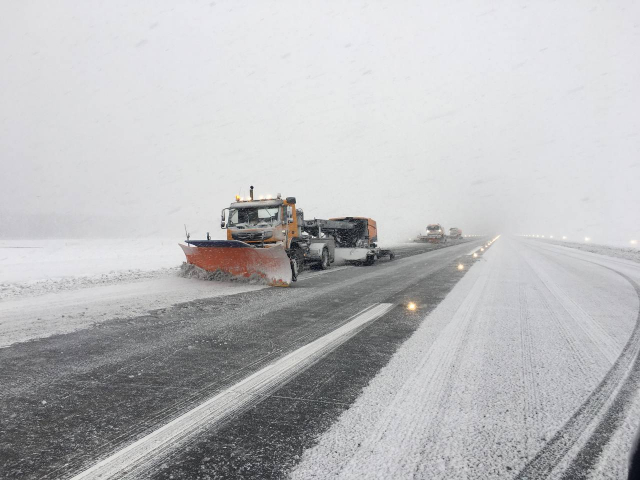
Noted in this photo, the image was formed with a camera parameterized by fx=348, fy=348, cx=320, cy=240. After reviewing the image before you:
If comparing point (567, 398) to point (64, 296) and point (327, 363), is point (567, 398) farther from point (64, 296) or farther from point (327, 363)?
point (64, 296)

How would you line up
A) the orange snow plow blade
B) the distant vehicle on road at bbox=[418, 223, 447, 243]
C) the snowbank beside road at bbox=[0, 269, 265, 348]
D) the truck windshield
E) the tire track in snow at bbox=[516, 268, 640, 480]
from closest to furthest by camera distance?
the tire track in snow at bbox=[516, 268, 640, 480] → the snowbank beside road at bbox=[0, 269, 265, 348] → the orange snow plow blade → the truck windshield → the distant vehicle on road at bbox=[418, 223, 447, 243]

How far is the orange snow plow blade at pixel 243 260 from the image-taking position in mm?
8703

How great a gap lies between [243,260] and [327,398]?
23.3 ft

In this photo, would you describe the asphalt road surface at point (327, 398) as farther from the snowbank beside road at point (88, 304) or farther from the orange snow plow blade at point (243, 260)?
the orange snow plow blade at point (243, 260)

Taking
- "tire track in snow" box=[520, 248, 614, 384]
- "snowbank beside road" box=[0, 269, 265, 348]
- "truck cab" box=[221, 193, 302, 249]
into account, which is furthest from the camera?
"truck cab" box=[221, 193, 302, 249]

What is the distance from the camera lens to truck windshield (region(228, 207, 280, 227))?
1076 centimetres

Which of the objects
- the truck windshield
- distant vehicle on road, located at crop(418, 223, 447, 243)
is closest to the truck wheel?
the truck windshield

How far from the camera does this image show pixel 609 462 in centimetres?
167

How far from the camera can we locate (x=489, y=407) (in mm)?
2281

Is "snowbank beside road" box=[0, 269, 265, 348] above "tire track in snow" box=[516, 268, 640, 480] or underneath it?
above

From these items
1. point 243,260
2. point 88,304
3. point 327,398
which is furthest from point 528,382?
point 243,260

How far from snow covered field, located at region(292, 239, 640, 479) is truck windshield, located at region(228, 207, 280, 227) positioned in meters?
7.04

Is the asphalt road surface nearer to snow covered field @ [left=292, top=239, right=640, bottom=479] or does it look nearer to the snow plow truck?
snow covered field @ [left=292, top=239, right=640, bottom=479]

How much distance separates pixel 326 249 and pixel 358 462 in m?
11.9
